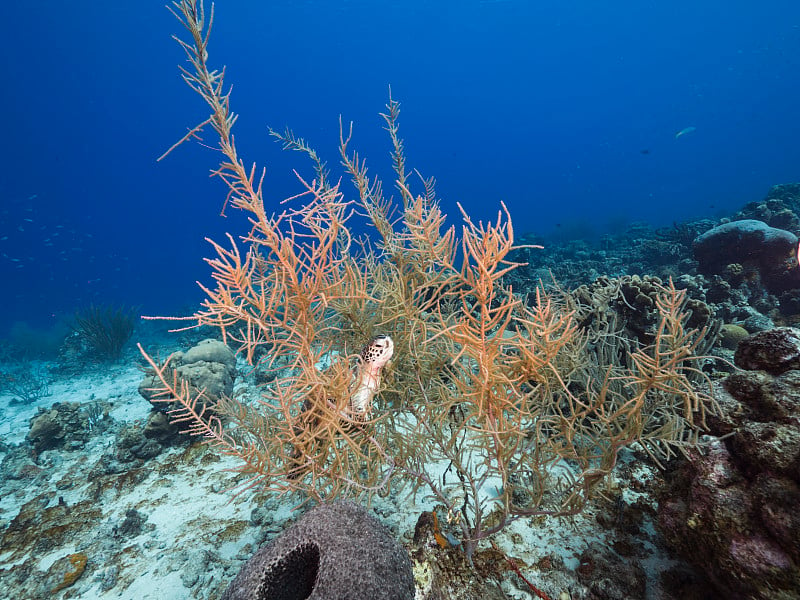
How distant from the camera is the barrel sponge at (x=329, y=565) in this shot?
1782 millimetres

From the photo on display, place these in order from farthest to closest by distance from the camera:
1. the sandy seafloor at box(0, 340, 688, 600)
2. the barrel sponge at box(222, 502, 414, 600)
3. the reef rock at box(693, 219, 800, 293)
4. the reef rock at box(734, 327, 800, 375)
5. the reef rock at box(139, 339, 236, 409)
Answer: the reef rock at box(693, 219, 800, 293) < the reef rock at box(139, 339, 236, 409) < the sandy seafloor at box(0, 340, 688, 600) < the reef rock at box(734, 327, 800, 375) < the barrel sponge at box(222, 502, 414, 600)

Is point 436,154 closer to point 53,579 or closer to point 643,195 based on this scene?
point 643,195

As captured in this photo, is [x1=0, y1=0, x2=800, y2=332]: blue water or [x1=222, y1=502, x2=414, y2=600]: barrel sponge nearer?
[x1=222, y1=502, x2=414, y2=600]: barrel sponge

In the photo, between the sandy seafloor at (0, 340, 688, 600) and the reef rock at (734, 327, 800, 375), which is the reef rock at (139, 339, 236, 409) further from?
the reef rock at (734, 327, 800, 375)

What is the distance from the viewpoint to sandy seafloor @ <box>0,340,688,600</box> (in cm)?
234

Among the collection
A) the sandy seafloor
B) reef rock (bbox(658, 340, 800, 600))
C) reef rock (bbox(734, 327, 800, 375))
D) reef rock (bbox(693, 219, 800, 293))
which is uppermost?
reef rock (bbox(693, 219, 800, 293))

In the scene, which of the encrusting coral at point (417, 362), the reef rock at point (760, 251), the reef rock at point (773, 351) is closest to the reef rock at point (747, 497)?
the reef rock at point (773, 351)

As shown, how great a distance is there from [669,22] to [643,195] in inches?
2257

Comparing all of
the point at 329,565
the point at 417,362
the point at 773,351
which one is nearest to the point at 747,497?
the point at 773,351

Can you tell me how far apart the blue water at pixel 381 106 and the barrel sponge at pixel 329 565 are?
212 ft

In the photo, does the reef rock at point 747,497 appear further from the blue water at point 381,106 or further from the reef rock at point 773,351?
the blue water at point 381,106

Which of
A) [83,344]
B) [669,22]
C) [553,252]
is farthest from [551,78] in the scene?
[83,344]

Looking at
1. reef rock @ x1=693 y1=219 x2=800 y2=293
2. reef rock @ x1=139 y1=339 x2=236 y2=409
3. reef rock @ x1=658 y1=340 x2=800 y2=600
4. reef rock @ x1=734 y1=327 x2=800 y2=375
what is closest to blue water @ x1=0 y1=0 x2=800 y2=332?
reef rock @ x1=693 y1=219 x2=800 y2=293

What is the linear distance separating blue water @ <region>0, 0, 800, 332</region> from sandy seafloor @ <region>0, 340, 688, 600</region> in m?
63.3
